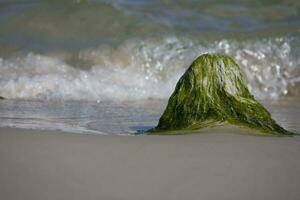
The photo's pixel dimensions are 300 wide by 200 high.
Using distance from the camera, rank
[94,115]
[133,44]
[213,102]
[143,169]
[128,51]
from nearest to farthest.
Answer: [143,169]
[213,102]
[94,115]
[128,51]
[133,44]

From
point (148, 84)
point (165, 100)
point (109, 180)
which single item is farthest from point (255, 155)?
point (148, 84)

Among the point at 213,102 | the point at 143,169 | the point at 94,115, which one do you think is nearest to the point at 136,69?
the point at 94,115

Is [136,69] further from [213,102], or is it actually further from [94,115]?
[213,102]

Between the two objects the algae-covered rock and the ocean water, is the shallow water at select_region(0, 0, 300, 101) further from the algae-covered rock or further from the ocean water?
the algae-covered rock

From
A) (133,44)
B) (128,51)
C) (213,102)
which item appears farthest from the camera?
(133,44)

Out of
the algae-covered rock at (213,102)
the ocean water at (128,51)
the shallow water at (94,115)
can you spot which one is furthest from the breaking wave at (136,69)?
the algae-covered rock at (213,102)

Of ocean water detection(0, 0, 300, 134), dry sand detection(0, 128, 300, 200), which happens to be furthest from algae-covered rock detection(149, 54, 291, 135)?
ocean water detection(0, 0, 300, 134)
